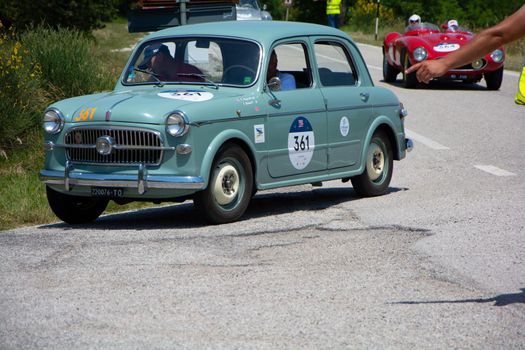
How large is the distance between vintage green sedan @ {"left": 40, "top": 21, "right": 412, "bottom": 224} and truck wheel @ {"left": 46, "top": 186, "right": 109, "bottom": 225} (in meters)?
0.01

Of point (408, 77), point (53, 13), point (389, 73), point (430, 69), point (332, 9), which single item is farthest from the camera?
point (332, 9)

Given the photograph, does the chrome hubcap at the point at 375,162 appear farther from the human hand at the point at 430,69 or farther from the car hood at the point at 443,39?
the car hood at the point at 443,39

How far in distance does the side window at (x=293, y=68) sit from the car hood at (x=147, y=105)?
2.31 ft

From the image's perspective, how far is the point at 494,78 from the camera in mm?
22578

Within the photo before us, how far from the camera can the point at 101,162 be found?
8.84 m

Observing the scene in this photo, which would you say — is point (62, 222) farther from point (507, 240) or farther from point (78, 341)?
point (78, 341)

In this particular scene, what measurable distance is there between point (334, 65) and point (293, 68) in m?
0.51

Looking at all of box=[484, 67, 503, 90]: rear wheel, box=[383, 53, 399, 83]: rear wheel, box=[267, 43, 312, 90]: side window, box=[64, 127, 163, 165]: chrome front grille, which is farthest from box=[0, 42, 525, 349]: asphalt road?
box=[383, 53, 399, 83]: rear wheel

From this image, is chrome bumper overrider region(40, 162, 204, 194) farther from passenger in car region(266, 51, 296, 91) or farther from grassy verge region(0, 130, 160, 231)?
passenger in car region(266, 51, 296, 91)

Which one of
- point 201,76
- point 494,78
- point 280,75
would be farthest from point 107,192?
point 494,78

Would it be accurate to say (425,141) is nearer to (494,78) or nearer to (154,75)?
(154,75)

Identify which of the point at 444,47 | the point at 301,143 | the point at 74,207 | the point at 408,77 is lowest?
the point at 408,77

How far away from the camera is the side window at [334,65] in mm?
10406

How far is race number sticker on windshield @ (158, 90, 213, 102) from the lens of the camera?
8.92 m
